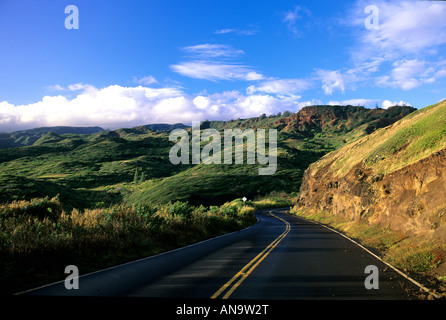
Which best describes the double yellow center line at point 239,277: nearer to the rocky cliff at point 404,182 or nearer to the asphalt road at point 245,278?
the asphalt road at point 245,278

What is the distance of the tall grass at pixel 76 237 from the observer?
823 cm

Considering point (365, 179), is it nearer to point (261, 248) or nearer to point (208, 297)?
point (261, 248)

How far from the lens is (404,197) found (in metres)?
16.3

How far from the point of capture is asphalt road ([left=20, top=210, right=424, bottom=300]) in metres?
6.76

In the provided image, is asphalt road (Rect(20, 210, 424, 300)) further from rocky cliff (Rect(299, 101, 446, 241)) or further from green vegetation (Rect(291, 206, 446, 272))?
rocky cliff (Rect(299, 101, 446, 241))

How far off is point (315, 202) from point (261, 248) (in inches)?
1329

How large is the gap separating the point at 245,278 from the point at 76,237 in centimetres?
631

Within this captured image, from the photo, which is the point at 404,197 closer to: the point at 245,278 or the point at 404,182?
the point at 404,182

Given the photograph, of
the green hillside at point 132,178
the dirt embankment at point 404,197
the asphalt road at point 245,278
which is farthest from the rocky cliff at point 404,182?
the green hillside at point 132,178

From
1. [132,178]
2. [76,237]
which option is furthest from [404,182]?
[132,178]

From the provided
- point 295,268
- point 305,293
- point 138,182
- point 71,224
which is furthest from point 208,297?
point 138,182

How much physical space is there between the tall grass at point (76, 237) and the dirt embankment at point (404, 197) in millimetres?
11065

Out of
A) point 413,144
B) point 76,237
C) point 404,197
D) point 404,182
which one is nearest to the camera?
point 76,237
